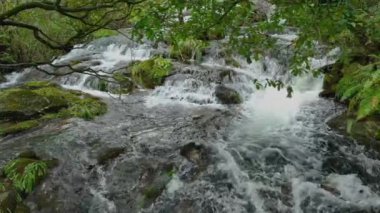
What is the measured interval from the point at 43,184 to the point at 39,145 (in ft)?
4.79

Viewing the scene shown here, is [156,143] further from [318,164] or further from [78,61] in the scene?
[78,61]

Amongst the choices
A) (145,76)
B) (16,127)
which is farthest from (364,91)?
(16,127)

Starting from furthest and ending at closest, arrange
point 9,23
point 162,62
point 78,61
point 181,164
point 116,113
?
point 78,61 < point 116,113 < point 181,164 < point 162,62 < point 9,23

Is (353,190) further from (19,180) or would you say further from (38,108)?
(38,108)

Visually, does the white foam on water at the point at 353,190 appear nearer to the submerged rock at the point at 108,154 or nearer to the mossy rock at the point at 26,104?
the submerged rock at the point at 108,154

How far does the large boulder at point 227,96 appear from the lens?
1003 cm

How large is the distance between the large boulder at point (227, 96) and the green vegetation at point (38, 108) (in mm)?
2609

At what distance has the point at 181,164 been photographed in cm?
638

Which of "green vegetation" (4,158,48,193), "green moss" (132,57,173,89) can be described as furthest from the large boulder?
"green vegetation" (4,158,48,193)

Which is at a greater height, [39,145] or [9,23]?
[9,23]

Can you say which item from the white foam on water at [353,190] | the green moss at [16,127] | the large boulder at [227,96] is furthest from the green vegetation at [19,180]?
the large boulder at [227,96]

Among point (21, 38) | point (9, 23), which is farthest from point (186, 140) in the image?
point (21, 38)

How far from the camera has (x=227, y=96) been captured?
397 inches

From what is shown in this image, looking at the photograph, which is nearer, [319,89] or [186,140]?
[186,140]
